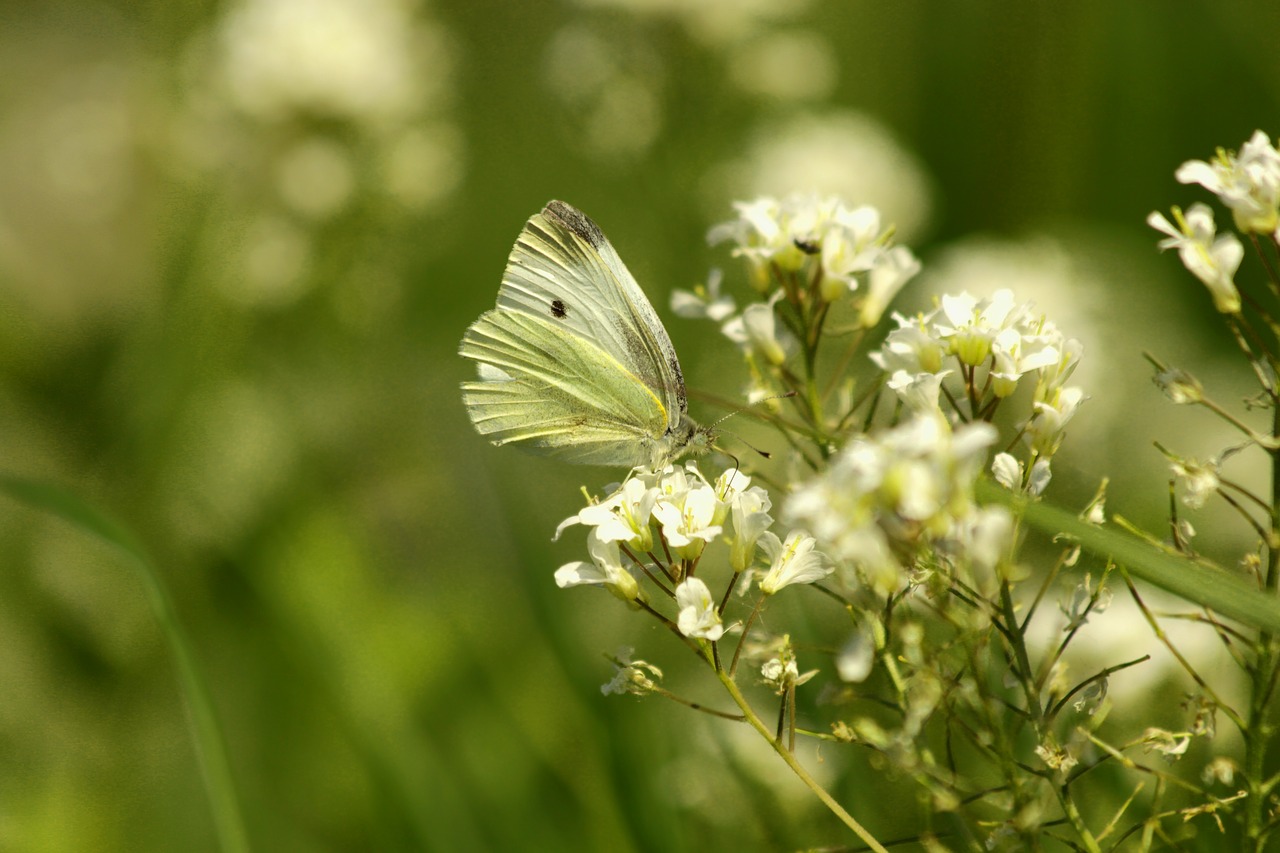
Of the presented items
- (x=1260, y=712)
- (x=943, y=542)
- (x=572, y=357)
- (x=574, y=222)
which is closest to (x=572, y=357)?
(x=572, y=357)

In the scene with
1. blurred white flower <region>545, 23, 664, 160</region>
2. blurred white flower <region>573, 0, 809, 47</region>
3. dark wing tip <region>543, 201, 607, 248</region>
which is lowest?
dark wing tip <region>543, 201, 607, 248</region>

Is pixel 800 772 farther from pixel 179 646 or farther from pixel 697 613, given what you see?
pixel 179 646

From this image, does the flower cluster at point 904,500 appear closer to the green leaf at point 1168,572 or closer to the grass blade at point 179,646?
the green leaf at point 1168,572

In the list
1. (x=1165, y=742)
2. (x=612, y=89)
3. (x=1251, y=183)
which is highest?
(x=612, y=89)

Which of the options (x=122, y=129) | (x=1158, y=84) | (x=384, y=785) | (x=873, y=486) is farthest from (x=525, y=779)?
(x=122, y=129)

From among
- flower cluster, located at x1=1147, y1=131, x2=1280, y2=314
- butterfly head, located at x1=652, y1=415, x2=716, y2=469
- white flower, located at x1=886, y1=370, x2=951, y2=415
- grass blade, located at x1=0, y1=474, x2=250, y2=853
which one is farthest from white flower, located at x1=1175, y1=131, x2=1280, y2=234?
grass blade, located at x1=0, y1=474, x2=250, y2=853

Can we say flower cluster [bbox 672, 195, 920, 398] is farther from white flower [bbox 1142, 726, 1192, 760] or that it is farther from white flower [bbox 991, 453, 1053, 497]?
white flower [bbox 1142, 726, 1192, 760]

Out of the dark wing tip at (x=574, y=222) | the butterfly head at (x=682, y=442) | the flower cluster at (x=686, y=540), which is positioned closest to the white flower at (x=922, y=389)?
the flower cluster at (x=686, y=540)
